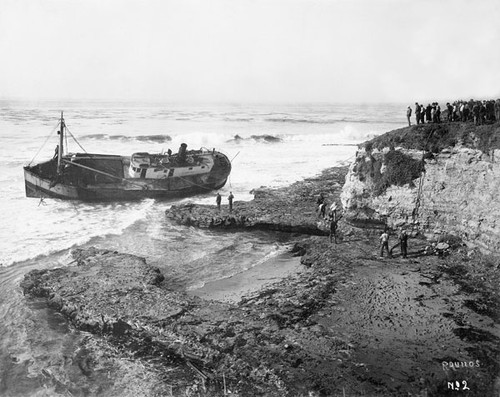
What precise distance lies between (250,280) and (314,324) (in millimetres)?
4727

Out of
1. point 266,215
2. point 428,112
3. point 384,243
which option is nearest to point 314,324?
point 384,243

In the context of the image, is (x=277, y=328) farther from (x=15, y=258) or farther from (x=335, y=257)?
(x=15, y=258)

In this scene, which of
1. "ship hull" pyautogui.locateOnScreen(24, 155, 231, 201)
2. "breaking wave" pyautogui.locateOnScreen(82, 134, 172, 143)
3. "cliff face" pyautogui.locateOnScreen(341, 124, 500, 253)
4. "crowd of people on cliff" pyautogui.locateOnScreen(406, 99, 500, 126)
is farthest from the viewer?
"breaking wave" pyautogui.locateOnScreen(82, 134, 172, 143)

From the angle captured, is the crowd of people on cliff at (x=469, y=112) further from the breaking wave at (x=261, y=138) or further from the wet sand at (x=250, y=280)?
the breaking wave at (x=261, y=138)

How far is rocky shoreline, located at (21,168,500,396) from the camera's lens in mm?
10188

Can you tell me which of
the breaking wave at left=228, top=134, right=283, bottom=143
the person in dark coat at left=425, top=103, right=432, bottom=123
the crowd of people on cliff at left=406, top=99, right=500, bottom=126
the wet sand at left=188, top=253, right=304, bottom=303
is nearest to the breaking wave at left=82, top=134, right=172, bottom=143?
the breaking wave at left=228, top=134, right=283, bottom=143

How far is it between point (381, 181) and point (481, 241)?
5.70 metres

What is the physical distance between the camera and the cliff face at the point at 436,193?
1670 cm

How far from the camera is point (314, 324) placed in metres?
12.5

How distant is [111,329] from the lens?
12.6 metres

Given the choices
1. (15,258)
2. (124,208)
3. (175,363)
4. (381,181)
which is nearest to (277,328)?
(175,363)

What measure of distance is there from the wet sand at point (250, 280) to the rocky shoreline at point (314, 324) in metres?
0.52

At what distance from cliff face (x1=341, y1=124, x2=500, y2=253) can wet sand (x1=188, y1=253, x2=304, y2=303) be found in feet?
19.2

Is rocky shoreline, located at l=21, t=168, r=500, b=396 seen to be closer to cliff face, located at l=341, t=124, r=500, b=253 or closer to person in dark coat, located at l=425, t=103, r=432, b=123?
cliff face, located at l=341, t=124, r=500, b=253
